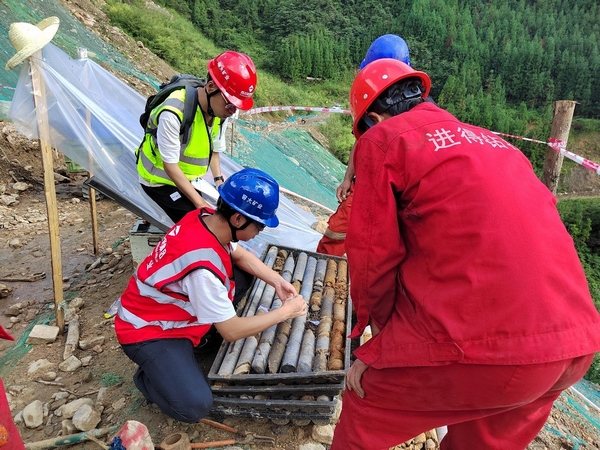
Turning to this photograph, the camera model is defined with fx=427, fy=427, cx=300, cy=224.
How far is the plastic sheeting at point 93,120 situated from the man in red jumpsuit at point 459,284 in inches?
101

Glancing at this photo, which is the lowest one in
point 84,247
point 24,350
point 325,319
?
point 84,247

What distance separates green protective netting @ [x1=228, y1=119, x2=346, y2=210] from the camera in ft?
25.7

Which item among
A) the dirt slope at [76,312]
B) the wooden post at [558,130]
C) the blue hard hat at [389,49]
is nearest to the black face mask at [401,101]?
the dirt slope at [76,312]

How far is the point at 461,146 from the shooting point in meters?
1.48

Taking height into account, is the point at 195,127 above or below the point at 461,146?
below

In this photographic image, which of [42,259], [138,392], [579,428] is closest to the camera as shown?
[138,392]

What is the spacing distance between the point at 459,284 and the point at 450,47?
4656 cm

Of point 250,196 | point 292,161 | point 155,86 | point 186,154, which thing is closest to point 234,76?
point 186,154

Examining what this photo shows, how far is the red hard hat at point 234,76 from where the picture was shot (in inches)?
122

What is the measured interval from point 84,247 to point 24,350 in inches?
74.5

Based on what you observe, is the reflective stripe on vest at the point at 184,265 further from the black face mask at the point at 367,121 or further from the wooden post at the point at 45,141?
the wooden post at the point at 45,141

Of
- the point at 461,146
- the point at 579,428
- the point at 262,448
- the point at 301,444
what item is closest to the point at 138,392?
the point at 262,448

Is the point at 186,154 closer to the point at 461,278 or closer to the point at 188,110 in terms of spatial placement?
the point at 188,110

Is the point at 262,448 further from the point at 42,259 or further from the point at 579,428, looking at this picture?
the point at 42,259
